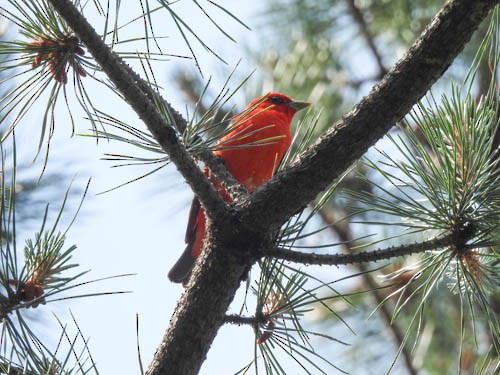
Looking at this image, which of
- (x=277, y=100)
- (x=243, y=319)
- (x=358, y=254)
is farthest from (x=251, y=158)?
(x=358, y=254)

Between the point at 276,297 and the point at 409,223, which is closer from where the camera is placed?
the point at 409,223

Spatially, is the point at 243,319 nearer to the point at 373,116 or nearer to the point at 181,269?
the point at 373,116

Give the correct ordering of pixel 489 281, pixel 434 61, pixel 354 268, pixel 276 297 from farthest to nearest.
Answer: pixel 354 268
pixel 276 297
pixel 489 281
pixel 434 61

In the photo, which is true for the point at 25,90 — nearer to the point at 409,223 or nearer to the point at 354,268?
the point at 409,223

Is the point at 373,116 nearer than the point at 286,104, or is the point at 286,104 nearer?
the point at 373,116

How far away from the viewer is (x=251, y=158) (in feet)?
9.62

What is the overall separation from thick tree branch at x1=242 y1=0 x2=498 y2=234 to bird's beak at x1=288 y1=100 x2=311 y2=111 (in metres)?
1.94

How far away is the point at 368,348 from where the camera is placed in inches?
137

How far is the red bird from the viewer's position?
292 cm

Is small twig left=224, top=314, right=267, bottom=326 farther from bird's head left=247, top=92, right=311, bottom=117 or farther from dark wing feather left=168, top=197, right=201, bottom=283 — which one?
bird's head left=247, top=92, right=311, bottom=117

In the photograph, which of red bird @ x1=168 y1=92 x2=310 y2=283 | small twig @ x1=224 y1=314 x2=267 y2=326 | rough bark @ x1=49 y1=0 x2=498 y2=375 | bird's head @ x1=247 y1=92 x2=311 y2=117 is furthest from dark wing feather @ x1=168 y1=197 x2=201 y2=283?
rough bark @ x1=49 y1=0 x2=498 y2=375

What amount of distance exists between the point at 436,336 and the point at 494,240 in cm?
214

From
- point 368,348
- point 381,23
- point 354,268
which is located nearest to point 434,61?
point 354,268

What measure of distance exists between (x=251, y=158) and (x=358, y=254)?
4.91ft
